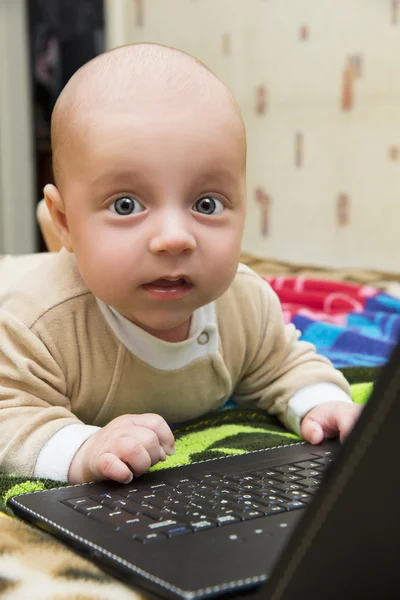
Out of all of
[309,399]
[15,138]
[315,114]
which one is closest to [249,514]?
[309,399]

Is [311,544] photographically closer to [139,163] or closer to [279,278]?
[139,163]

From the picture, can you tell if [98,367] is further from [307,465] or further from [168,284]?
[307,465]

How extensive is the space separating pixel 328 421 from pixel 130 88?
460mm

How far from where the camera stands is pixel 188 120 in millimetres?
888

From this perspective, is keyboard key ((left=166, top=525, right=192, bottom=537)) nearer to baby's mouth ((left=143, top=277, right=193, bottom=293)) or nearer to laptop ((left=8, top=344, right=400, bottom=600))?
laptop ((left=8, top=344, right=400, bottom=600))

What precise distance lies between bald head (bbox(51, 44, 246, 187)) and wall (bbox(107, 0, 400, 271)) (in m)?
1.89

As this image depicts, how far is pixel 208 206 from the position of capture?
914 mm

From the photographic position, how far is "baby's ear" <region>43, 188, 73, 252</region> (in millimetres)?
985

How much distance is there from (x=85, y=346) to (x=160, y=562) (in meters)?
0.50

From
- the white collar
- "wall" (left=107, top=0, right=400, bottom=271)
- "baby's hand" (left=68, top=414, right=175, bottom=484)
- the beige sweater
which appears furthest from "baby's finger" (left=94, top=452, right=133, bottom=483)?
"wall" (left=107, top=0, right=400, bottom=271)

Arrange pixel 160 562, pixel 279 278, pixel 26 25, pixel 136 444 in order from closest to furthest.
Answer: pixel 160 562 < pixel 136 444 < pixel 279 278 < pixel 26 25

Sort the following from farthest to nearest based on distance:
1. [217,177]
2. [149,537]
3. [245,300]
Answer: [245,300]
[217,177]
[149,537]

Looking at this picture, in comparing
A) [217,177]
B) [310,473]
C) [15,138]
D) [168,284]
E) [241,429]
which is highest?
[217,177]

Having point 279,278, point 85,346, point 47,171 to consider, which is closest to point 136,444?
point 85,346
